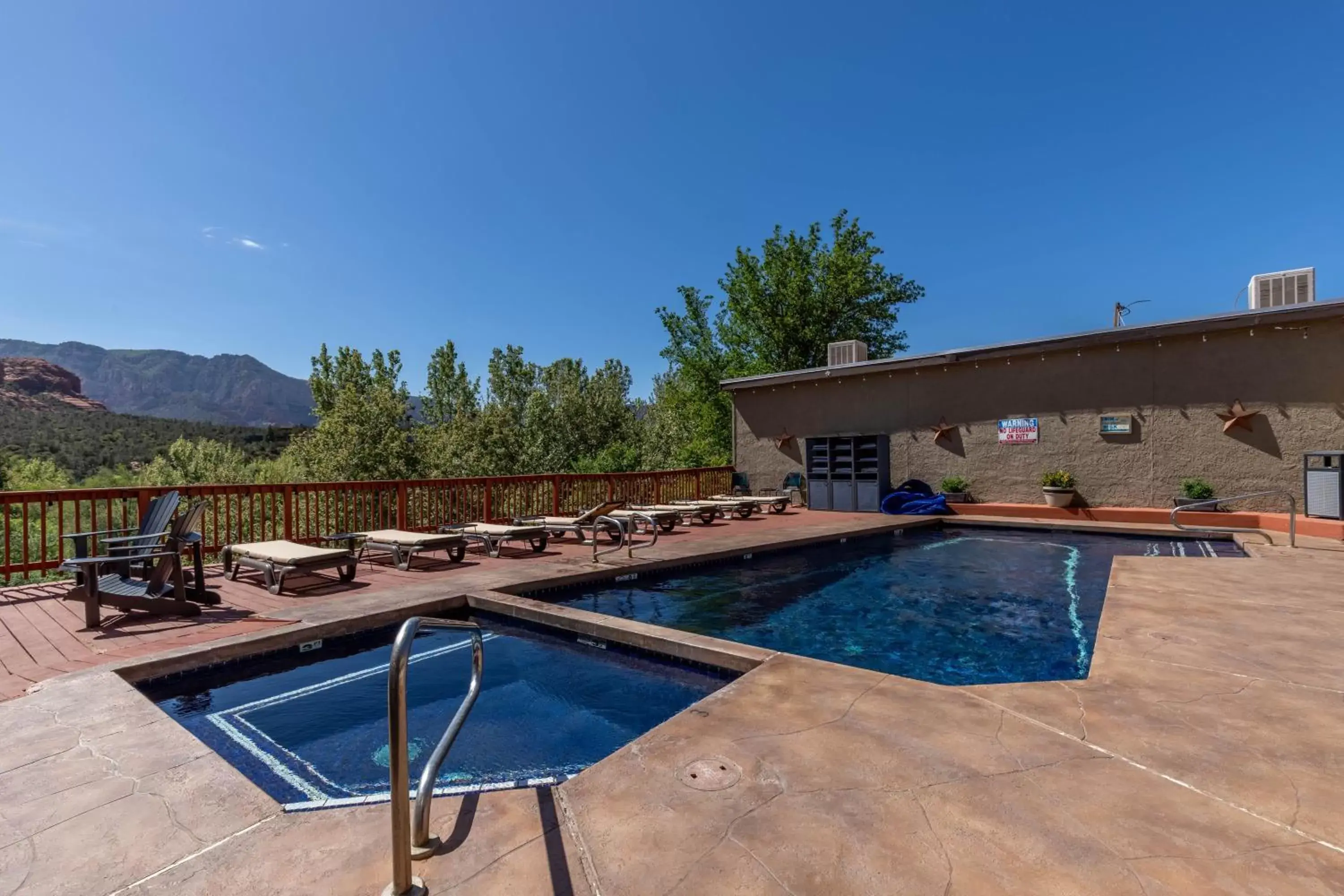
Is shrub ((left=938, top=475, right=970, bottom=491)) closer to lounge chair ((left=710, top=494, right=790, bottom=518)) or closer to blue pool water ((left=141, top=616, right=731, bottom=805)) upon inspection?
lounge chair ((left=710, top=494, right=790, bottom=518))

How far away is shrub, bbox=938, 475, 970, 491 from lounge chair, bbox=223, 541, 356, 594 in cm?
1148

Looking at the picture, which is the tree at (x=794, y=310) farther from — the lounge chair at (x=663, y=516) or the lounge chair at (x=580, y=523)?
the lounge chair at (x=580, y=523)

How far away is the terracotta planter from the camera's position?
456 inches

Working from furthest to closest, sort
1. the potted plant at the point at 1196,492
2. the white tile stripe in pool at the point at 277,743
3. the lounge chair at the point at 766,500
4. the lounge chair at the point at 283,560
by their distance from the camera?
1. the lounge chair at the point at 766,500
2. the potted plant at the point at 1196,492
3. the lounge chair at the point at 283,560
4. the white tile stripe in pool at the point at 277,743

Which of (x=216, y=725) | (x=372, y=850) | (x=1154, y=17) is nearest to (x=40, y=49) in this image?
(x=216, y=725)

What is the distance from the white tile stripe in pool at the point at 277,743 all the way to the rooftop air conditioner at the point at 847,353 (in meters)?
13.1

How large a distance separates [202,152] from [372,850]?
16268 millimetres

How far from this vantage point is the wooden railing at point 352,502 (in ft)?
19.3

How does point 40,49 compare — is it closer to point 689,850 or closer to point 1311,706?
point 689,850

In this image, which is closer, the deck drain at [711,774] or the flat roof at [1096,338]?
the deck drain at [711,774]

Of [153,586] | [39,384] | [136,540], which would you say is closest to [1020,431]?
[153,586]

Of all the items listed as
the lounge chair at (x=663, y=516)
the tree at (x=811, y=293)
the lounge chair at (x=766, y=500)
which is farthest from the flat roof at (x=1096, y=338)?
the tree at (x=811, y=293)

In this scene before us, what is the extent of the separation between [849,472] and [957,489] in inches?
93.9

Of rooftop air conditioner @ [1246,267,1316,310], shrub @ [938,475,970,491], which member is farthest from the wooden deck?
rooftop air conditioner @ [1246,267,1316,310]
